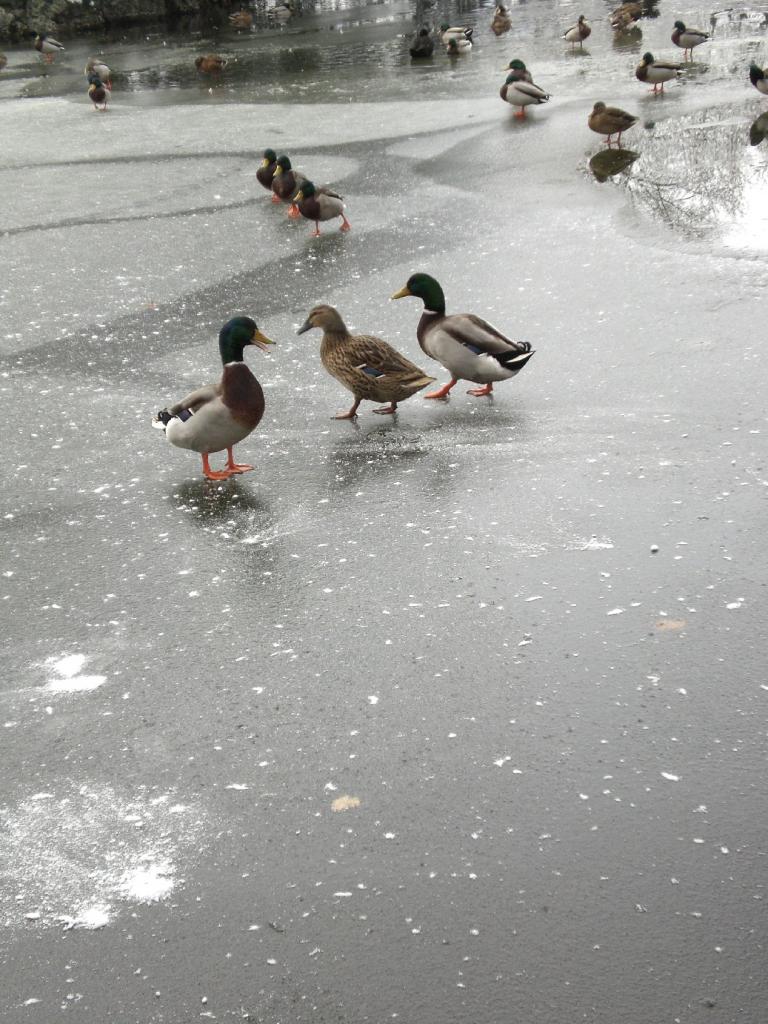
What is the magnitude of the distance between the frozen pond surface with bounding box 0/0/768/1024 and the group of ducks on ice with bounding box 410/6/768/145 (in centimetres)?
247

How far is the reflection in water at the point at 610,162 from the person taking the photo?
443 inches

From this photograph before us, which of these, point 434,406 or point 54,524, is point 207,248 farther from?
point 54,524

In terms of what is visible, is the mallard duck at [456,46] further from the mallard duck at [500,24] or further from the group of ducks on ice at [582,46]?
the mallard duck at [500,24]

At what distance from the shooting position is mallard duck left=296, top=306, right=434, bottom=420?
253 inches

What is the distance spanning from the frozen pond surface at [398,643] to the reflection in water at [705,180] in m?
0.09

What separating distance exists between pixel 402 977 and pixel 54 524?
339cm

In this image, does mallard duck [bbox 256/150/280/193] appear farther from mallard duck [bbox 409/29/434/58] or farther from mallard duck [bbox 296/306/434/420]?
mallard duck [bbox 409/29/434/58]

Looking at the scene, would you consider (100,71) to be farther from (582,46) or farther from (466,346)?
(466,346)

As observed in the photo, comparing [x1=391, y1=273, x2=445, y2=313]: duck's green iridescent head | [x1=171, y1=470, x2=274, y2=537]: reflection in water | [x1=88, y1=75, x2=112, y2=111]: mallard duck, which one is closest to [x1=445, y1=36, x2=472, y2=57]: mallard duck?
[x1=88, y1=75, x2=112, y2=111]: mallard duck

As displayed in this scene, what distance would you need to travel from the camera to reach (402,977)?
9.95 ft

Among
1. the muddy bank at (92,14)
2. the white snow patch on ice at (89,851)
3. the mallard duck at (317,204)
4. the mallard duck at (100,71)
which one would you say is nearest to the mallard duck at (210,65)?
the mallard duck at (100,71)

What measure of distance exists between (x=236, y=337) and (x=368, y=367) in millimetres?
875

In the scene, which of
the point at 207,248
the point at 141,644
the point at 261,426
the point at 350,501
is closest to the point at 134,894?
the point at 141,644

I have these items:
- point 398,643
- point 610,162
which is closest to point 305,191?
point 610,162
